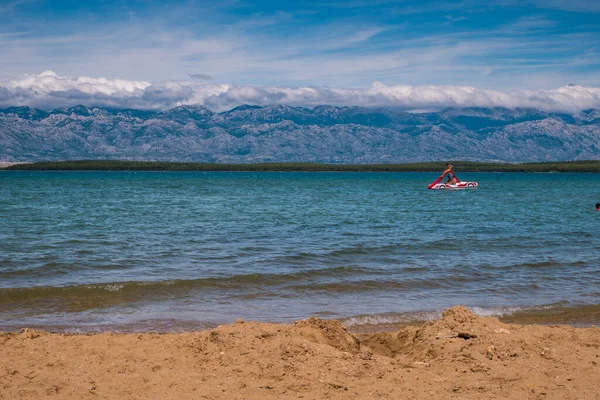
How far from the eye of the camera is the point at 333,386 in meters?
8.43

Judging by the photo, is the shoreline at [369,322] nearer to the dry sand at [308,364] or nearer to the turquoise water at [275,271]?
the turquoise water at [275,271]

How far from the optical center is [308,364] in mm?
9102

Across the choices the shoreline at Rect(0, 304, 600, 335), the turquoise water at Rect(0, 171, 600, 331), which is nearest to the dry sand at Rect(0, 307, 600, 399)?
the shoreline at Rect(0, 304, 600, 335)

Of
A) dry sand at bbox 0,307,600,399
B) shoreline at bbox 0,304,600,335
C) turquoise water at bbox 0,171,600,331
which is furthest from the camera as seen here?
turquoise water at bbox 0,171,600,331

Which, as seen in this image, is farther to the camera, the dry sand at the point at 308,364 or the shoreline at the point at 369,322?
the shoreline at the point at 369,322

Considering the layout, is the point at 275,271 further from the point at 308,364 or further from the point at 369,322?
the point at 308,364

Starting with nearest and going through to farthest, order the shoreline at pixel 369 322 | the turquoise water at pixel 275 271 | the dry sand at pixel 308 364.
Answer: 1. the dry sand at pixel 308 364
2. the shoreline at pixel 369 322
3. the turquoise water at pixel 275 271

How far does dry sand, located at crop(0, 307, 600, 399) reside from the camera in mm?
8328

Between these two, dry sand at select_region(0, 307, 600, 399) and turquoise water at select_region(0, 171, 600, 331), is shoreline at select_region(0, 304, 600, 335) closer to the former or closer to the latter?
turquoise water at select_region(0, 171, 600, 331)

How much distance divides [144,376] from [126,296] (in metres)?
7.86

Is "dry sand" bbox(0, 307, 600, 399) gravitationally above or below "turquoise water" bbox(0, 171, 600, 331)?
above

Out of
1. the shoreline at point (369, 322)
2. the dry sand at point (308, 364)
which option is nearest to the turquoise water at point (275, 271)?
the shoreline at point (369, 322)

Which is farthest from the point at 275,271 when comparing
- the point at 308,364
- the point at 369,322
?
the point at 308,364

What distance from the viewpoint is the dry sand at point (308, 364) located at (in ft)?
27.3
